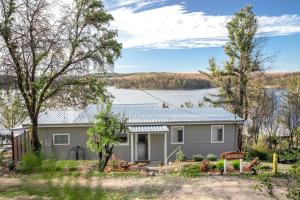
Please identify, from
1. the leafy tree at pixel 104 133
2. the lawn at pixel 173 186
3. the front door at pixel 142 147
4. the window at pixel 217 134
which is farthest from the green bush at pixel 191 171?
the window at pixel 217 134

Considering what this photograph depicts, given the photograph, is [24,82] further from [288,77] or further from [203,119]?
[288,77]

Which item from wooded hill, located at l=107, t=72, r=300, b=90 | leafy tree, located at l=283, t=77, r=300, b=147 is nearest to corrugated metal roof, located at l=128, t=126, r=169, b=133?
wooded hill, located at l=107, t=72, r=300, b=90

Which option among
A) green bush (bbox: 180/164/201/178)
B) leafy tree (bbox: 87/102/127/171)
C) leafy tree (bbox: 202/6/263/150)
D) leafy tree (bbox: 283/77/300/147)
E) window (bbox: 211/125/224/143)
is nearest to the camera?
green bush (bbox: 180/164/201/178)

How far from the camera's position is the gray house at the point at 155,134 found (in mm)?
18453

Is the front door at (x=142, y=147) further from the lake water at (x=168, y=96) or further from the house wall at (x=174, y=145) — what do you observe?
the lake water at (x=168, y=96)

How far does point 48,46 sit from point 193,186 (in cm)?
800

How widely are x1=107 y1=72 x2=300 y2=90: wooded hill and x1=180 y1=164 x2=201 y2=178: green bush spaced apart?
6.24 metres

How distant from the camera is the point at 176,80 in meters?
35.5

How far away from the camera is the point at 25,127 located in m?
17.7

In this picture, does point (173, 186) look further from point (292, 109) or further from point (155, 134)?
point (292, 109)

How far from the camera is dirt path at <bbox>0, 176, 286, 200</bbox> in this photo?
9.70m

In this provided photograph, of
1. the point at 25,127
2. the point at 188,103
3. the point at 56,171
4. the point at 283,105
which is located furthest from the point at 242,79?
the point at 56,171

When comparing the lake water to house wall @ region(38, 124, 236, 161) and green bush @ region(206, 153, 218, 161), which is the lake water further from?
green bush @ region(206, 153, 218, 161)

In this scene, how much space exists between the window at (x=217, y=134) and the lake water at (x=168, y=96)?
8.69 metres
